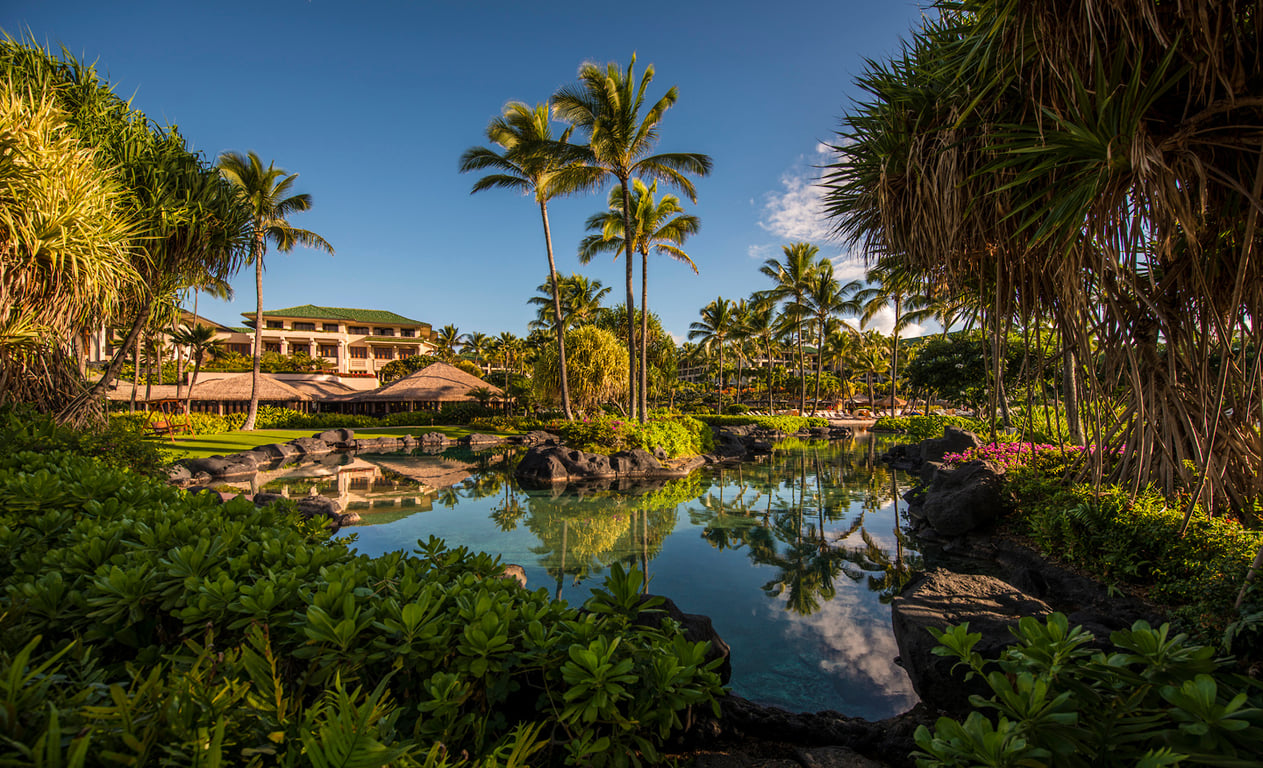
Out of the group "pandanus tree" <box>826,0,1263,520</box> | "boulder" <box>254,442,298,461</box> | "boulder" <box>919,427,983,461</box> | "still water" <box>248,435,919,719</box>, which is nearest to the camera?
"pandanus tree" <box>826,0,1263,520</box>

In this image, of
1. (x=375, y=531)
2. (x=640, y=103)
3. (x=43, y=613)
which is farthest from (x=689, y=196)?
(x=43, y=613)

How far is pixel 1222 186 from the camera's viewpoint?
3506 mm

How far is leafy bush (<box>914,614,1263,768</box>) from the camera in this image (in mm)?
1194

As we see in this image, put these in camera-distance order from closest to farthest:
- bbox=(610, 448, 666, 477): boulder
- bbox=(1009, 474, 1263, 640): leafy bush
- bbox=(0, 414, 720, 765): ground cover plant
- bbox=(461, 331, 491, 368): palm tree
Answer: bbox=(0, 414, 720, 765): ground cover plant → bbox=(1009, 474, 1263, 640): leafy bush → bbox=(610, 448, 666, 477): boulder → bbox=(461, 331, 491, 368): palm tree

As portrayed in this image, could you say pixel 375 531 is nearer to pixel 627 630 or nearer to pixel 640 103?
pixel 627 630

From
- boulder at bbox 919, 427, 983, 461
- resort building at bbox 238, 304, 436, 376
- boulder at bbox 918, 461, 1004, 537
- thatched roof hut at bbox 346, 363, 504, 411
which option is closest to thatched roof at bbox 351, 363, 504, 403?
thatched roof hut at bbox 346, 363, 504, 411

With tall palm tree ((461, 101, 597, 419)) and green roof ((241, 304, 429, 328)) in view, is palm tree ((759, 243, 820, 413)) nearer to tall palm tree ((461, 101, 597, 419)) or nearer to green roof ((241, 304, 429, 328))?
tall palm tree ((461, 101, 597, 419))

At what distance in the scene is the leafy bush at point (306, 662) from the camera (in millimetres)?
1068

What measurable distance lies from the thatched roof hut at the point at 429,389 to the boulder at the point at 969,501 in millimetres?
32991

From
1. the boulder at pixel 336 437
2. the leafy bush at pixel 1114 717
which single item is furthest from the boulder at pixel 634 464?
the leafy bush at pixel 1114 717

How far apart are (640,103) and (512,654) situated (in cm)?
1969

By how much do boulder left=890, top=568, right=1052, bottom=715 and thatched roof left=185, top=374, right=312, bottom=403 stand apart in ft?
127

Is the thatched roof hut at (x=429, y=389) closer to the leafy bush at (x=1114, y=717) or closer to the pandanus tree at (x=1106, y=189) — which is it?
the pandanus tree at (x=1106, y=189)

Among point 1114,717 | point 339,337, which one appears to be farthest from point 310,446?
point 339,337
